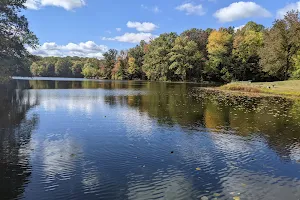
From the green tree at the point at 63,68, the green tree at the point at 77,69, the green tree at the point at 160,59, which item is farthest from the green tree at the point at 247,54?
the green tree at the point at 63,68

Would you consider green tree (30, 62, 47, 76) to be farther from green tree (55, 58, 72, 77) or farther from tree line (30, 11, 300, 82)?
tree line (30, 11, 300, 82)

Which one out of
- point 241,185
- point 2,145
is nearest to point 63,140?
point 2,145

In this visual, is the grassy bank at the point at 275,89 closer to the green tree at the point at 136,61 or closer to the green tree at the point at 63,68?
the green tree at the point at 136,61

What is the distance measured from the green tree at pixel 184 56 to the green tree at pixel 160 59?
210 inches

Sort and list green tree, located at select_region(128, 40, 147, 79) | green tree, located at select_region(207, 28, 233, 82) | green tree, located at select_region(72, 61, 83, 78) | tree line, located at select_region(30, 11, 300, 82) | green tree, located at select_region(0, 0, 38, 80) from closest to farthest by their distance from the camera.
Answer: green tree, located at select_region(0, 0, 38, 80)
tree line, located at select_region(30, 11, 300, 82)
green tree, located at select_region(207, 28, 233, 82)
green tree, located at select_region(128, 40, 147, 79)
green tree, located at select_region(72, 61, 83, 78)

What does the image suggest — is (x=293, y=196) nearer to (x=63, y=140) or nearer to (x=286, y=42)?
(x=63, y=140)

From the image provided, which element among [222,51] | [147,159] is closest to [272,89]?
[147,159]

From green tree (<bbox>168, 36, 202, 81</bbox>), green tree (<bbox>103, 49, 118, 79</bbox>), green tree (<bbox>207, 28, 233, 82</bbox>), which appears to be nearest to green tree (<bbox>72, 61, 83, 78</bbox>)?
green tree (<bbox>103, 49, 118, 79</bbox>)

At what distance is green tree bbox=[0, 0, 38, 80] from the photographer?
87.9ft

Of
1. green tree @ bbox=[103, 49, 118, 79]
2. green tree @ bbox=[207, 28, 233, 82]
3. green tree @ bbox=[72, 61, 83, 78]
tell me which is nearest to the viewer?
green tree @ bbox=[207, 28, 233, 82]

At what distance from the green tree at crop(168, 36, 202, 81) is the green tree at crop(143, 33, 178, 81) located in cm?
534

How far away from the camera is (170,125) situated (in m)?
14.1

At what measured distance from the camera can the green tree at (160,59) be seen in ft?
303

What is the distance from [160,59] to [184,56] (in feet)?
37.1
